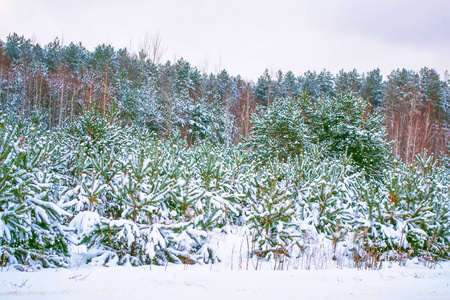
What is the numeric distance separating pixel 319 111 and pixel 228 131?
17596mm

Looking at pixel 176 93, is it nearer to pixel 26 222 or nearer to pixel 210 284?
pixel 26 222

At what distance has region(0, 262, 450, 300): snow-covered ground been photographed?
11.5 feet

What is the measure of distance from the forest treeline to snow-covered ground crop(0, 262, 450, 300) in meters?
15.4

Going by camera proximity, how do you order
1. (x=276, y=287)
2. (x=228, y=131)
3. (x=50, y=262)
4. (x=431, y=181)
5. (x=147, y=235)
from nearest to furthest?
(x=276, y=287) → (x=50, y=262) → (x=147, y=235) → (x=431, y=181) → (x=228, y=131)

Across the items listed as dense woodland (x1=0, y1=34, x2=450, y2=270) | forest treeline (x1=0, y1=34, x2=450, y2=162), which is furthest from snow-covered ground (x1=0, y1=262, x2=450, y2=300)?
forest treeline (x1=0, y1=34, x2=450, y2=162)

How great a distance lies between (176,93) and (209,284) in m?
24.8

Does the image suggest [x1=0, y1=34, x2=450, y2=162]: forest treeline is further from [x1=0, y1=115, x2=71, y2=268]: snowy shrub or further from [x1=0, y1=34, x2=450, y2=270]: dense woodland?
[x1=0, y1=115, x2=71, y2=268]: snowy shrub

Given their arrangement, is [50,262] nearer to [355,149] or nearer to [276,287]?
[276,287]

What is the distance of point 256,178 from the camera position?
293 inches

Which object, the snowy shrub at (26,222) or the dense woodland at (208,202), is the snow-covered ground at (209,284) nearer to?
the snowy shrub at (26,222)

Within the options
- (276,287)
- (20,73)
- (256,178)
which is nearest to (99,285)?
(276,287)

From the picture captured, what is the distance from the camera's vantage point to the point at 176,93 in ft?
90.3

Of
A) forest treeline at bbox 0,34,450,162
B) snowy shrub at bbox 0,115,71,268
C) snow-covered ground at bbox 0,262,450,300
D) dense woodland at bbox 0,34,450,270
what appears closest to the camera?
snow-covered ground at bbox 0,262,450,300

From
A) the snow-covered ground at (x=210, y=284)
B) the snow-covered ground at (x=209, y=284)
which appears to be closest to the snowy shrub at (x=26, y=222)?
the snow-covered ground at (x=210, y=284)
